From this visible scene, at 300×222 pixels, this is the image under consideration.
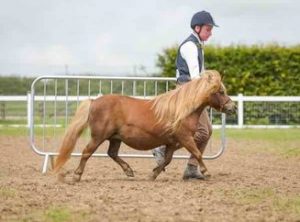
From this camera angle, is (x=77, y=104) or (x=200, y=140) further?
(x=77, y=104)

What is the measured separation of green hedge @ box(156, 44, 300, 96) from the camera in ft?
96.1

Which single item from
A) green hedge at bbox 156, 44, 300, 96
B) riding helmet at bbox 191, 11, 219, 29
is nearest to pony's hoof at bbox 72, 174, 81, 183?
riding helmet at bbox 191, 11, 219, 29

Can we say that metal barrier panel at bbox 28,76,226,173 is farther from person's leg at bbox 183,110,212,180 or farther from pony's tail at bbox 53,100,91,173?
pony's tail at bbox 53,100,91,173

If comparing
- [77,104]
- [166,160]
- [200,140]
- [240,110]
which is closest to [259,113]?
[240,110]

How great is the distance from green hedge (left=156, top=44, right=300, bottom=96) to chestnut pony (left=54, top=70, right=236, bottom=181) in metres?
18.3

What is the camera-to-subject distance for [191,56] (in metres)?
11.0

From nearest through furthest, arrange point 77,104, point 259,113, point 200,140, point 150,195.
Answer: point 150,195 < point 200,140 < point 77,104 < point 259,113

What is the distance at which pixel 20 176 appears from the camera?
11.7 meters

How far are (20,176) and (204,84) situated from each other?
2.94 m

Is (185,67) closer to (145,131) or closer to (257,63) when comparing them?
(145,131)

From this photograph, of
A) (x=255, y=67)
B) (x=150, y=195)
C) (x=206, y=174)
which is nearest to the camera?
(x=150, y=195)

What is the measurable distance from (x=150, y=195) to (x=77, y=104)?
4.94 m

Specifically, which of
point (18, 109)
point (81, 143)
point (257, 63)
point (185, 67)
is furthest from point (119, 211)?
point (257, 63)

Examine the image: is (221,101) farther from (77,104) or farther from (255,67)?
(255,67)
